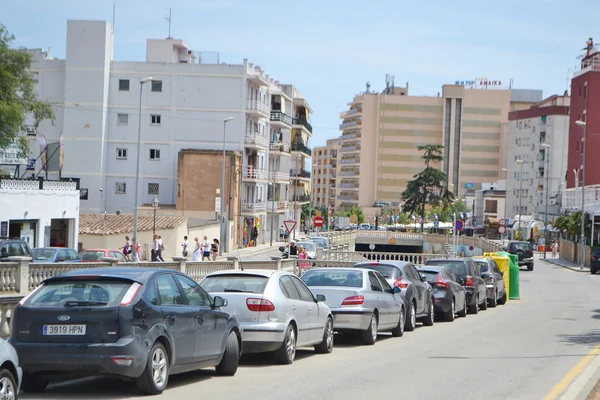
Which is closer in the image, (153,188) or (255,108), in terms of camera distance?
(153,188)

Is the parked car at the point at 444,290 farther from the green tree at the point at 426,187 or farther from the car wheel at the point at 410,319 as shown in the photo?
the green tree at the point at 426,187

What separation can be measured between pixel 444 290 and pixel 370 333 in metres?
7.68

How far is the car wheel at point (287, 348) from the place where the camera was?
14.7 m

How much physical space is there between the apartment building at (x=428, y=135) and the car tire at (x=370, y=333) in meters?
153

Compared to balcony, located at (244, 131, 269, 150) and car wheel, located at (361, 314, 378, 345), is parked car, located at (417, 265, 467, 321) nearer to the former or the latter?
car wheel, located at (361, 314, 378, 345)

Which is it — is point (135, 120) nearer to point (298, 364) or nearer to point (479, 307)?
point (479, 307)

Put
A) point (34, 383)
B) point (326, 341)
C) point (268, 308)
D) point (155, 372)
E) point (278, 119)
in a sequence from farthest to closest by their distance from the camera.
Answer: point (278, 119) < point (326, 341) < point (268, 308) < point (34, 383) < point (155, 372)

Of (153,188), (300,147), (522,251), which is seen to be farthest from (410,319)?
(300,147)

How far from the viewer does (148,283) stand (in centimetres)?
1143

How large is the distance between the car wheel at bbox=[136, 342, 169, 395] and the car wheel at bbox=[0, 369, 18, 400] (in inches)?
83.3

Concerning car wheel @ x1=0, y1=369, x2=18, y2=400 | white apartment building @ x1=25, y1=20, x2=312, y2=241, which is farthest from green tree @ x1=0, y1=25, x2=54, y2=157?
white apartment building @ x1=25, y1=20, x2=312, y2=241

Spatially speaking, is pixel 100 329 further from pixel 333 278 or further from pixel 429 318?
pixel 429 318

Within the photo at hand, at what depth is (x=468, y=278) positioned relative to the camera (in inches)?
1166

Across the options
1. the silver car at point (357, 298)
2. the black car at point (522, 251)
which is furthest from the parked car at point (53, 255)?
the black car at point (522, 251)
